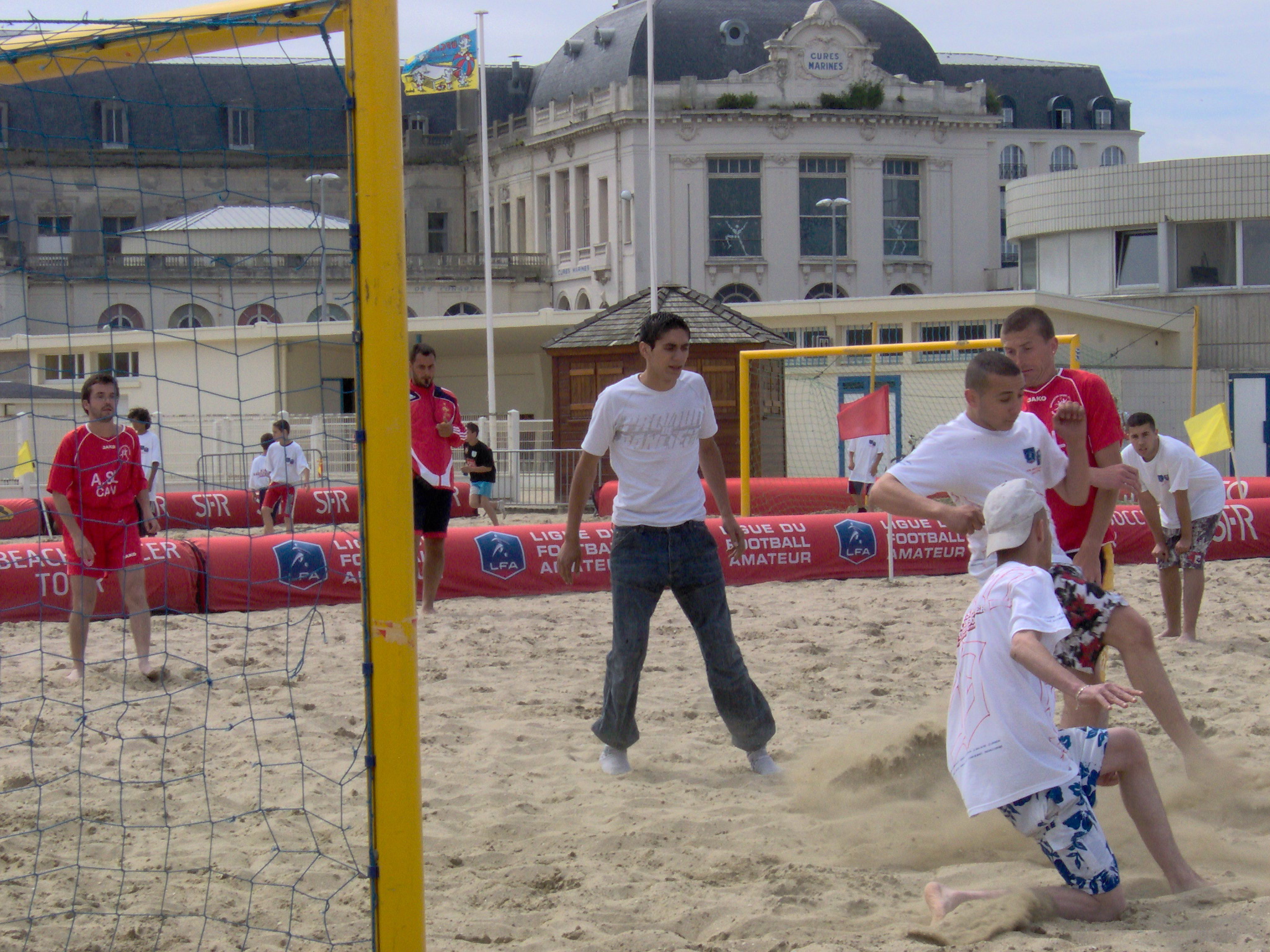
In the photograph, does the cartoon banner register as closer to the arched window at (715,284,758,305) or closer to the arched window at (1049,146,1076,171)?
the arched window at (715,284,758,305)

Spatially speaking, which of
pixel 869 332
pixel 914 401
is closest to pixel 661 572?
pixel 914 401

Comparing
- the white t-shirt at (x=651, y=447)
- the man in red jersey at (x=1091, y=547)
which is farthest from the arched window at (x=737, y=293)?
the man in red jersey at (x=1091, y=547)

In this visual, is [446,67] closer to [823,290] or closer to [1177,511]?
[823,290]

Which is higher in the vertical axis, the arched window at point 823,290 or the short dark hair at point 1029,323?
the arched window at point 823,290

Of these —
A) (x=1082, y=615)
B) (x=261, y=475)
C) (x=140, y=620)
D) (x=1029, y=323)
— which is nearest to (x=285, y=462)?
(x=261, y=475)

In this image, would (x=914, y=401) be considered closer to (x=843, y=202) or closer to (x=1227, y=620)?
(x=1227, y=620)

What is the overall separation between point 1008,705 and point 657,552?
69.9 inches

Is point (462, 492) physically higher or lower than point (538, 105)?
lower

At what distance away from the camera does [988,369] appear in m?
3.81

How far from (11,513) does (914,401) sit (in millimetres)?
17028

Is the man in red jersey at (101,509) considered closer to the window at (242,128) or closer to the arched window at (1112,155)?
the window at (242,128)

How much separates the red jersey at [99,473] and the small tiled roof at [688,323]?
1350 cm

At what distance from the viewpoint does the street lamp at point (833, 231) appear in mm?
44406

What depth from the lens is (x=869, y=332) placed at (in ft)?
102
